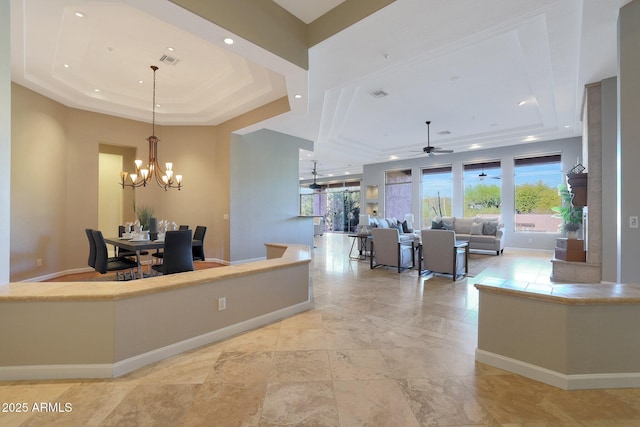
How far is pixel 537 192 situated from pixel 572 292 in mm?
8369

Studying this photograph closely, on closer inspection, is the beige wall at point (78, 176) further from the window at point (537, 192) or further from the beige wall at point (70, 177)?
the window at point (537, 192)

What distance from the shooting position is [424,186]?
11203 millimetres

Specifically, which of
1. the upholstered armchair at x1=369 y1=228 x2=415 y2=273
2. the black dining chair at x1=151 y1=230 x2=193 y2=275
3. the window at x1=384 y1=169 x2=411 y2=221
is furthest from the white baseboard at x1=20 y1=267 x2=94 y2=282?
the window at x1=384 y1=169 x2=411 y2=221

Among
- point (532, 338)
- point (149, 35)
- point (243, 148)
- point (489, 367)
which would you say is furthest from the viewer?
point (243, 148)

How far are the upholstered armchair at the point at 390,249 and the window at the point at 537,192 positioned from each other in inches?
208

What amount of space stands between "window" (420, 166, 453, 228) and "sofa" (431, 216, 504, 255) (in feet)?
5.20

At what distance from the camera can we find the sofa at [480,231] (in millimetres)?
7910

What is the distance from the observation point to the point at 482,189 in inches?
383

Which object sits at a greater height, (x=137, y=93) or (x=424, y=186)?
(x=137, y=93)

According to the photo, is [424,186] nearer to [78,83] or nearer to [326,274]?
[326,274]

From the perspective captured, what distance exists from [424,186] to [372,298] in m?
8.31

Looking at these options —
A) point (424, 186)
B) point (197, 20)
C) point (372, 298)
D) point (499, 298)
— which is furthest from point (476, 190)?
point (197, 20)

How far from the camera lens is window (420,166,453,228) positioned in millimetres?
10547

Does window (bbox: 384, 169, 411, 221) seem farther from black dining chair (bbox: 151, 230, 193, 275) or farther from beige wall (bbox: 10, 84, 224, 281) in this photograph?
black dining chair (bbox: 151, 230, 193, 275)
